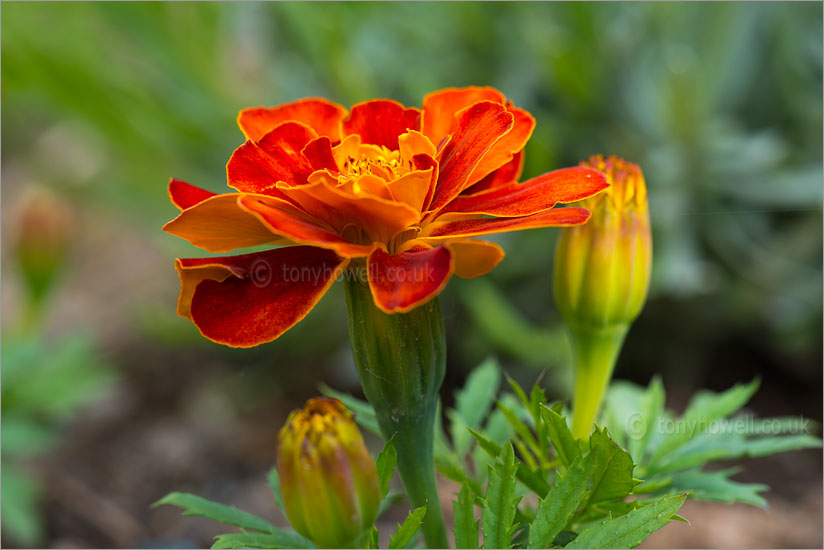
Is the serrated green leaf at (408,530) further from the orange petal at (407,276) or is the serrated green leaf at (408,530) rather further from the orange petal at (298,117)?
the orange petal at (298,117)

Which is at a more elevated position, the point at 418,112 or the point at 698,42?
the point at 698,42

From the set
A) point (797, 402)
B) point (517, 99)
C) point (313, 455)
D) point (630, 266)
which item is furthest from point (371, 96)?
point (313, 455)

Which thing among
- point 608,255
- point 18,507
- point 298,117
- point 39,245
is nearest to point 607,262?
point 608,255

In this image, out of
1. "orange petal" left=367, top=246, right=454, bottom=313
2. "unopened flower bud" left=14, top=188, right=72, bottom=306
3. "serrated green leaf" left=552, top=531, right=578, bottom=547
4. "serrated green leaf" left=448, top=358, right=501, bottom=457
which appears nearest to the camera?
"orange petal" left=367, top=246, right=454, bottom=313

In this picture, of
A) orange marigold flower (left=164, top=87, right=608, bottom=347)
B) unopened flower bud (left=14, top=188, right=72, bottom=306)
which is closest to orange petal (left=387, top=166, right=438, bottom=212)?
orange marigold flower (left=164, top=87, right=608, bottom=347)

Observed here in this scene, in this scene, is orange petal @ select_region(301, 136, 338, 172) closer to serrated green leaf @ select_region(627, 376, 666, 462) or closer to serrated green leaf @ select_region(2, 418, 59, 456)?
serrated green leaf @ select_region(627, 376, 666, 462)

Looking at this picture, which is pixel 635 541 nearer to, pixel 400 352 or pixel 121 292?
pixel 400 352
